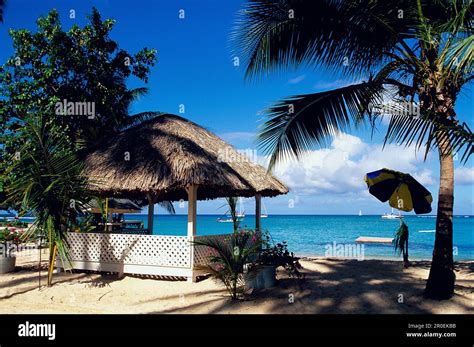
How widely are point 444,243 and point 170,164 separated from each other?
5.57 meters

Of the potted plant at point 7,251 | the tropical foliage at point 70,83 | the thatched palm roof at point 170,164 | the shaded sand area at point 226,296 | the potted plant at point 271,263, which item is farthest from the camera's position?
the tropical foliage at point 70,83

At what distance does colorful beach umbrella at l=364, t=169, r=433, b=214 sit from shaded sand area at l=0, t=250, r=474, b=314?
1576 mm

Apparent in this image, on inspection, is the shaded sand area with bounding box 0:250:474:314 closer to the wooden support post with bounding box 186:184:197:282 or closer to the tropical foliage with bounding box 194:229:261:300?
the tropical foliage with bounding box 194:229:261:300

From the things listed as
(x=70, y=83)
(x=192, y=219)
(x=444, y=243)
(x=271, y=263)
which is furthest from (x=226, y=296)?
(x=70, y=83)

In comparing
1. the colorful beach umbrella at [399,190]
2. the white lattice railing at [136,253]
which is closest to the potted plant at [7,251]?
the white lattice railing at [136,253]

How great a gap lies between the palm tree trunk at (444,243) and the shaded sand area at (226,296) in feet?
0.70

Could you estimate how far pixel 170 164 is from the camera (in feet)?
30.2

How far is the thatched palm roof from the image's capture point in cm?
896

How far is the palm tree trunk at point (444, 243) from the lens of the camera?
6.66 m

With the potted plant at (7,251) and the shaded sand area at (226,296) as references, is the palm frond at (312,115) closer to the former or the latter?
the shaded sand area at (226,296)

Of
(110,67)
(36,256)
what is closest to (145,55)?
(110,67)

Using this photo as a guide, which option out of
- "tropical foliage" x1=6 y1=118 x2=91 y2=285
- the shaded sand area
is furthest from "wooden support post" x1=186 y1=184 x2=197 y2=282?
"tropical foliage" x1=6 y1=118 x2=91 y2=285

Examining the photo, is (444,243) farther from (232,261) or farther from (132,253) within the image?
(132,253)
